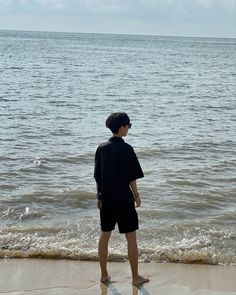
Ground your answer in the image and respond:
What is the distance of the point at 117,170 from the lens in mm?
5488

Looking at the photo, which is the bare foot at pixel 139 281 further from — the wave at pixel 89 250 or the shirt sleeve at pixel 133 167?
the shirt sleeve at pixel 133 167

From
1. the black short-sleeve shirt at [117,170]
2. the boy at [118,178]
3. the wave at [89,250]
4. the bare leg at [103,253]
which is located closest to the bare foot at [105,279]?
the bare leg at [103,253]

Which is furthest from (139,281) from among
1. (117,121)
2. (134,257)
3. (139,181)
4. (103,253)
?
(139,181)

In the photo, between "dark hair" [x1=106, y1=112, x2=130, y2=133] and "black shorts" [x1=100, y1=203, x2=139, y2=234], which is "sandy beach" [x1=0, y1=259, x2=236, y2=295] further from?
"dark hair" [x1=106, y1=112, x2=130, y2=133]

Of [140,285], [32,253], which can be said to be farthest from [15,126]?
[140,285]

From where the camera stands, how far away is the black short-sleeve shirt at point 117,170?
5445mm

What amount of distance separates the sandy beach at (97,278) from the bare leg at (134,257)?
0.08 meters

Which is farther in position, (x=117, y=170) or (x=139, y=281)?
(x=139, y=281)

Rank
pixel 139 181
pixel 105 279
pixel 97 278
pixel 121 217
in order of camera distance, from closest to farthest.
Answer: pixel 121 217 < pixel 105 279 < pixel 97 278 < pixel 139 181

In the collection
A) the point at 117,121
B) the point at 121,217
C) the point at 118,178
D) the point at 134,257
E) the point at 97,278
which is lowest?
the point at 97,278

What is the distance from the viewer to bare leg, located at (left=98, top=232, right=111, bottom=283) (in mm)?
5773

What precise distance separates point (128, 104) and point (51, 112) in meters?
4.94

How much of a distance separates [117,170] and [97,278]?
1387 millimetres

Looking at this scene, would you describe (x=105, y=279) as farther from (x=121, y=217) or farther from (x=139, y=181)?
(x=139, y=181)
